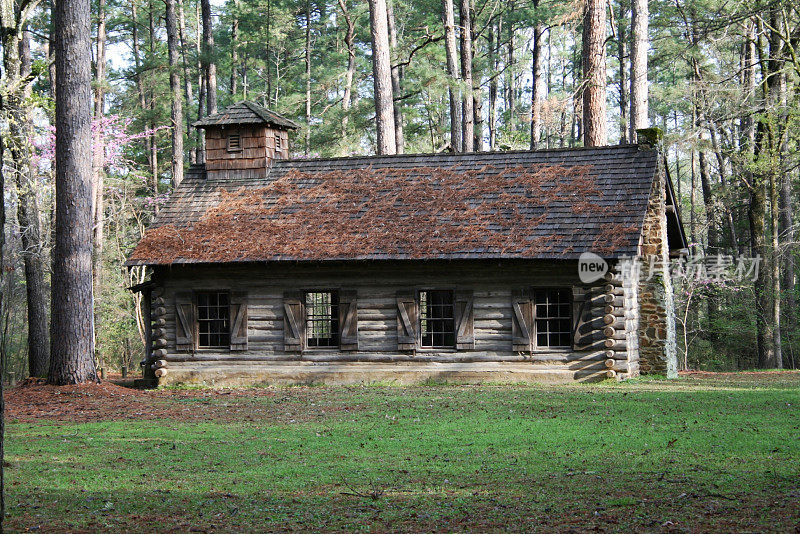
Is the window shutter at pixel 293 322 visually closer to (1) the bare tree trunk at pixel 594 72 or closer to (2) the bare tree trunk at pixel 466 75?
(1) the bare tree trunk at pixel 594 72

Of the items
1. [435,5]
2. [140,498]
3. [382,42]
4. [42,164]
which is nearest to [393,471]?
[140,498]

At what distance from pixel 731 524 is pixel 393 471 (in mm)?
4001

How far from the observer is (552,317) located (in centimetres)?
1900

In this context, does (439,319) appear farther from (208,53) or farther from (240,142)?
(208,53)

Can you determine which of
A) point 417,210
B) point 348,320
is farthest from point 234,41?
point 348,320

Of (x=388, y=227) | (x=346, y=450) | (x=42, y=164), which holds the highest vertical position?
(x=42, y=164)

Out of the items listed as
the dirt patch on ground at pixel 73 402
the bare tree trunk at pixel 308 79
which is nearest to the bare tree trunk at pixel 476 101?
the bare tree trunk at pixel 308 79

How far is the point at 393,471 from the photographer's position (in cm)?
962

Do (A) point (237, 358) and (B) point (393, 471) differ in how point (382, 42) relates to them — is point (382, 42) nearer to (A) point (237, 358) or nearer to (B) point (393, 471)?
(A) point (237, 358)

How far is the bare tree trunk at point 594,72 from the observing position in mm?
22062

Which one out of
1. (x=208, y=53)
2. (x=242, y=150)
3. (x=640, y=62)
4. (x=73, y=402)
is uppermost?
(x=208, y=53)

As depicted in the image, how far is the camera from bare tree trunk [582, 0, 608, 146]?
72.4 ft

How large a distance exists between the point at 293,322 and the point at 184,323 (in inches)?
115

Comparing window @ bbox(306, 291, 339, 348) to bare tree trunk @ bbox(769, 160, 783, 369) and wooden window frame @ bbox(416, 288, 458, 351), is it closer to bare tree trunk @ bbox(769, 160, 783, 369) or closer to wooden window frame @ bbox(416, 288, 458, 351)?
wooden window frame @ bbox(416, 288, 458, 351)
